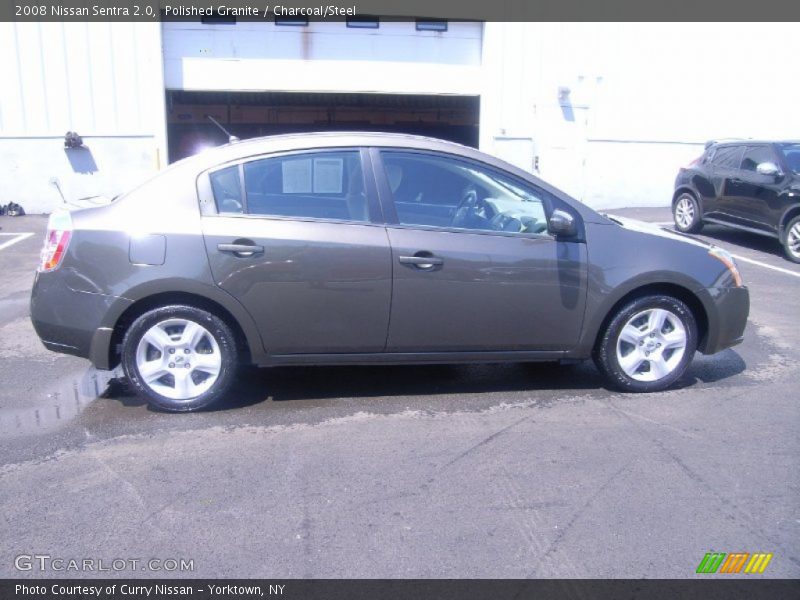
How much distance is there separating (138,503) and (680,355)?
11.5 feet

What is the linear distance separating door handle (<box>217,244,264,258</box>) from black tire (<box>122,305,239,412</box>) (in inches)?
16.2

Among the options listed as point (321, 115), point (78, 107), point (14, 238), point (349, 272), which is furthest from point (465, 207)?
point (321, 115)

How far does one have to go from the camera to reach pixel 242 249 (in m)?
4.58

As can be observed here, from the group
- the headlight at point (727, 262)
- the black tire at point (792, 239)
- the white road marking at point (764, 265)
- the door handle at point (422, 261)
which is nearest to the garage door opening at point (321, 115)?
the white road marking at point (764, 265)

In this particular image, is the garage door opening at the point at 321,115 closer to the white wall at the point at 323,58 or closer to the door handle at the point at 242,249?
the white wall at the point at 323,58

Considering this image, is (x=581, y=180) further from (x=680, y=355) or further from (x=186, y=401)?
(x=186, y=401)

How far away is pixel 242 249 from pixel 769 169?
8628mm

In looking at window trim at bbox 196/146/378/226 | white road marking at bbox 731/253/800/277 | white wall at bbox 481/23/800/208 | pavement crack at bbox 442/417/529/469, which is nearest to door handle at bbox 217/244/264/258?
window trim at bbox 196/146/378/226

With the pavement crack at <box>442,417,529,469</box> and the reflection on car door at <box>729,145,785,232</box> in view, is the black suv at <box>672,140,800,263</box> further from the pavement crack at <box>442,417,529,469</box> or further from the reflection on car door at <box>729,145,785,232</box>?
the pavement crack at <box>442,417,529,469</box>

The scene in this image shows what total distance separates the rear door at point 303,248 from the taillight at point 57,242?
0.85 metres

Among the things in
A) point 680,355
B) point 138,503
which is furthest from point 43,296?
point 680,355

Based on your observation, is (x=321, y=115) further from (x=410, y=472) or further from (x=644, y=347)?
(x=410, y=472)

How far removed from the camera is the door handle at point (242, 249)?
4570 millimetres
